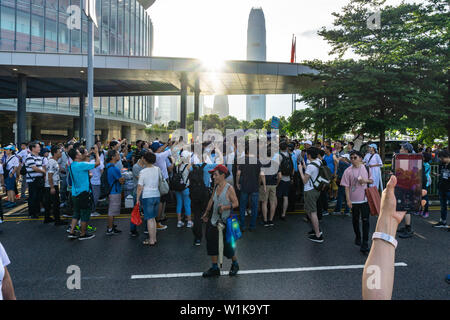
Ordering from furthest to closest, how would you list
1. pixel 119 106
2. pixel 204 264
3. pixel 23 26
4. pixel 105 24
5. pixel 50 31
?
pixel 119 106 → pixel 105 24 → pixel 50 31 → pixel 23 26 → pixel 204 264

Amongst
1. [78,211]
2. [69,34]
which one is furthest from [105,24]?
[78,211]

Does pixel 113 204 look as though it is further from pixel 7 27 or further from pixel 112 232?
pixel 7 27

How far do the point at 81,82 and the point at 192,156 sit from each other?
21644mm


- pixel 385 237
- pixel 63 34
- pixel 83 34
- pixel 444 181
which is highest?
pixel 83 34

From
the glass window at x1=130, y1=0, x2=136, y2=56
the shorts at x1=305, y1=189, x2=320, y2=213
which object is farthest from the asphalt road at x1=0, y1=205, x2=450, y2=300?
the glass window at x1=130, y1=0, x2=136, y2=56

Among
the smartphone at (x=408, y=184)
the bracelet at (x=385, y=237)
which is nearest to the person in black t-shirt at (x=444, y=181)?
the smartphone at (x=408, y=184)

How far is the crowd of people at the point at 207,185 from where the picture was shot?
571 centimetres

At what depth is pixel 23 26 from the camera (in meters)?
32.2

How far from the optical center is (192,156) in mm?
6773

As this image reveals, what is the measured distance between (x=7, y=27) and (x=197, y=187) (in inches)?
1451

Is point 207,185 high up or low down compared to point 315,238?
up

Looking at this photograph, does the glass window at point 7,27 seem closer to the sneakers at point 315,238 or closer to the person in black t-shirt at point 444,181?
the sneakers at point 315,238

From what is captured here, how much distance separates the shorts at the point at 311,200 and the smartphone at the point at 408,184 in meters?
4.60
